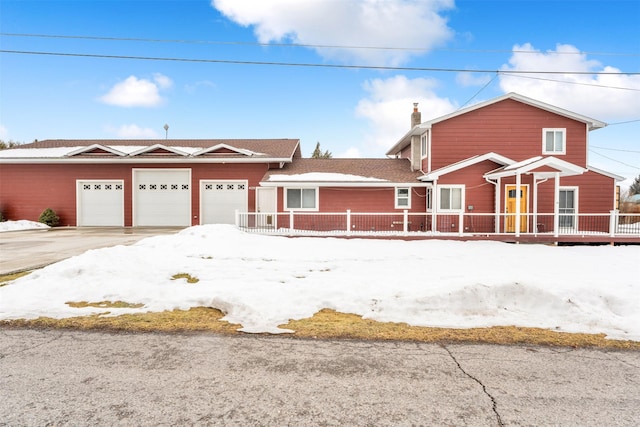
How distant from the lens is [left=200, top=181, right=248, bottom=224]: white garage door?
70.6 ft

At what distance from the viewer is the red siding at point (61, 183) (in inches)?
848

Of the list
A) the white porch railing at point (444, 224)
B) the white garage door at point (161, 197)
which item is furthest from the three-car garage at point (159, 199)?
the white porch railing at point (444, 224)

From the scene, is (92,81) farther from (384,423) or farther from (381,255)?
(384,423)

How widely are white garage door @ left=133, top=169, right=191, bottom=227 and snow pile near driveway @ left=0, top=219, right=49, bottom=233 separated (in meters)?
5.06

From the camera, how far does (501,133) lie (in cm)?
1825

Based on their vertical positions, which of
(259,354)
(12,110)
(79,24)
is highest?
(79,24)

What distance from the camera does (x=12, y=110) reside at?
21.8m

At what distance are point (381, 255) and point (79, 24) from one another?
17.1 meters

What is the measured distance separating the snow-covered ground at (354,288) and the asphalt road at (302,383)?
41.1 inches

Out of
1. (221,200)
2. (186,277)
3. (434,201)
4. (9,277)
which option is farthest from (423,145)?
(9,277)

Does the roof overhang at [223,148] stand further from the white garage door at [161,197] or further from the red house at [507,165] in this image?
the red house at [507,165]

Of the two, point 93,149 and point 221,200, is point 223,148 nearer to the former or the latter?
point 221,200

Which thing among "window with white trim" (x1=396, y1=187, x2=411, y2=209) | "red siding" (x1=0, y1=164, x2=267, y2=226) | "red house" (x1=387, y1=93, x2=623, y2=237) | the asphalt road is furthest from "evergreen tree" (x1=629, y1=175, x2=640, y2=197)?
the asphalt road

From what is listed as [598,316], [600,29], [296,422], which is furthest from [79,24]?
[600,29]
